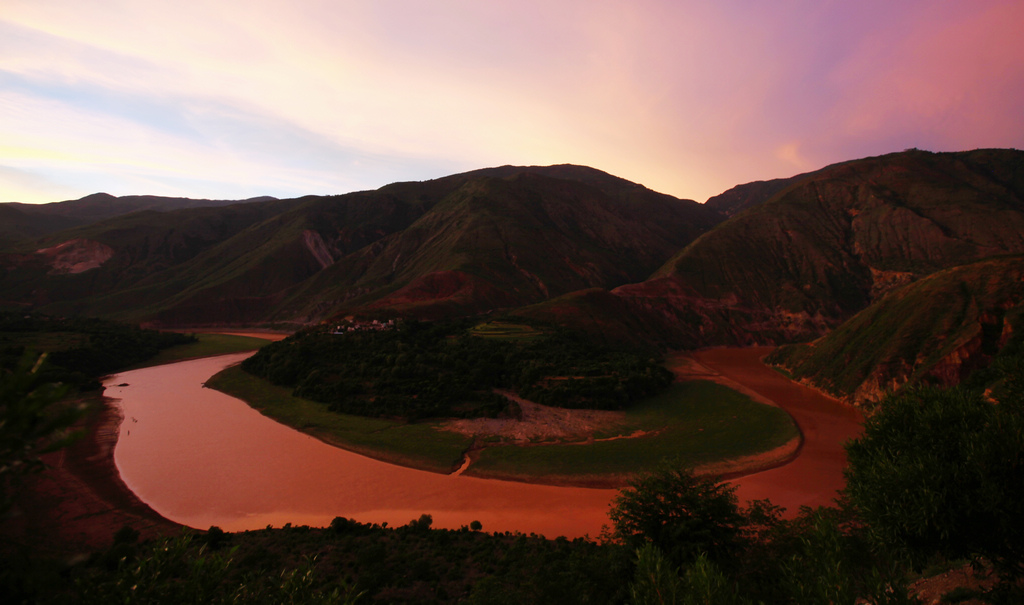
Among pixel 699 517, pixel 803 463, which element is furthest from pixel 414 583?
pixel 803 463

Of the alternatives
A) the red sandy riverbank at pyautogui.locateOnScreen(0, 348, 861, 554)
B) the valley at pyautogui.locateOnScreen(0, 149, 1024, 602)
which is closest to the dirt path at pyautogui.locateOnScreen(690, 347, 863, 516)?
the red sandy riverbank at pyautogui.locateOnScreen(0, 348, 861, 554)

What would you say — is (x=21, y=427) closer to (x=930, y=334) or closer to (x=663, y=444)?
(x=663, y=444)

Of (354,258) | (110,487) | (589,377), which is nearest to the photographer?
(110,487)

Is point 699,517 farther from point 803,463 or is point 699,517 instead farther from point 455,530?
point 803,463

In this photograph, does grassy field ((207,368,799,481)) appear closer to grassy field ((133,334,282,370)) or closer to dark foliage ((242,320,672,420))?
dark foliage ((242,320,672,420))

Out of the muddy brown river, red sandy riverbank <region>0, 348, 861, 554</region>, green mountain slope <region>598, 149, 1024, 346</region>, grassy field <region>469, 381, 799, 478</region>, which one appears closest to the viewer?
red sandy riverbank <region>0, 348, 861, 554</region>

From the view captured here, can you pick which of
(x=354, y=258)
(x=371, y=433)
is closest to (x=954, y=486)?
(x=371, y=433)
